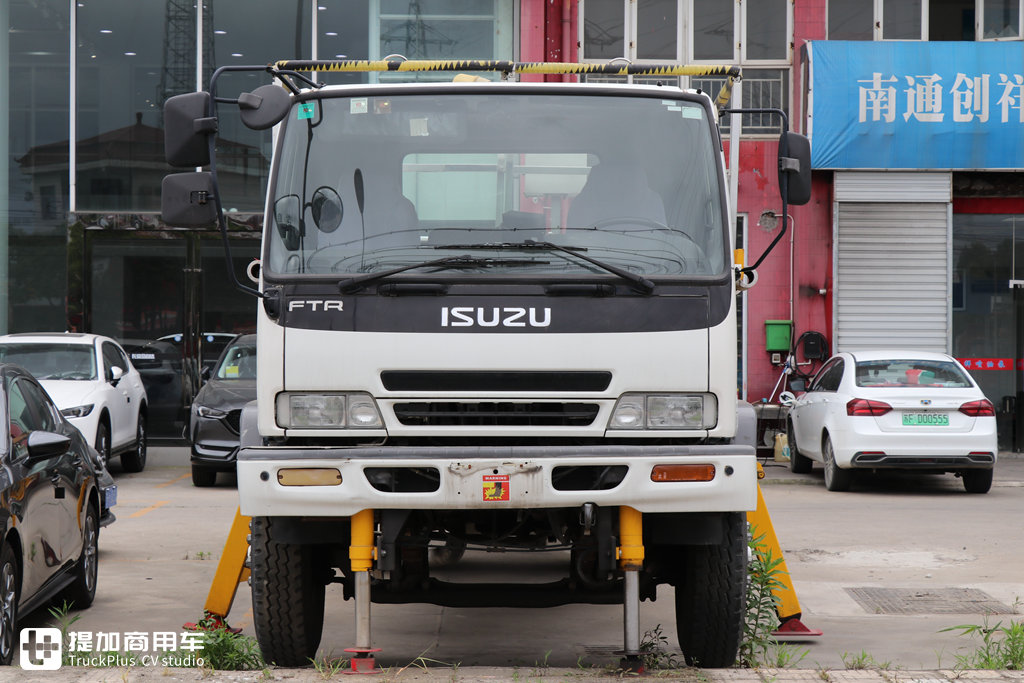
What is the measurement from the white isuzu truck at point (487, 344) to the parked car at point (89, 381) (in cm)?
897

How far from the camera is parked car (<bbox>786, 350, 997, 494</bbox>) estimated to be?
1386cm

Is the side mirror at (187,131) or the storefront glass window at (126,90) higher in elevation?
the storefront glass window at (126,90)

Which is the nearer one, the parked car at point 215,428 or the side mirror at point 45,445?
the side mirror at point 45,445

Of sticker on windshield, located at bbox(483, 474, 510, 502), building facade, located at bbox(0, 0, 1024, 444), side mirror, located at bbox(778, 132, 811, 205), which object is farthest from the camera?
building facade, located at bbox(0, 0, 1024, 444)

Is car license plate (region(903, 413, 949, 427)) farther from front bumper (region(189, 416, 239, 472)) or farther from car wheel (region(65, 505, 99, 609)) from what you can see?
car wheel (region(65, 505, 99, 609))

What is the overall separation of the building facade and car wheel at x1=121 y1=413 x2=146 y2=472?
2.55 meters

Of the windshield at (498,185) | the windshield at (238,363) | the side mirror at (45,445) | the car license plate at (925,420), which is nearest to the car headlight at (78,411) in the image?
the windshield at (238,363)

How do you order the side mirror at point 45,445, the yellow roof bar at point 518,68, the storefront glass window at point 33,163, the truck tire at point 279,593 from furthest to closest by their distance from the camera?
the storefront glass window at point 33,163, the side mirror at point 45,445, the yellow roof bar at point 518,68, the truck tire at point 279,593

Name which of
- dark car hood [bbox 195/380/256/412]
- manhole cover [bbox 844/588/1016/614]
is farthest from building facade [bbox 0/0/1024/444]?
manhole cover [bbox 844/588/1016/614]

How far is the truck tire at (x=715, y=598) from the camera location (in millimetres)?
5852

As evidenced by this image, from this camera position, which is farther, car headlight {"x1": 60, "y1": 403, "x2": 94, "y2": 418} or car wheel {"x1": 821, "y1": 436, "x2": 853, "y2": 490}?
car wheel {"x1": 821, "y1": 436, "x2": 853, "y2": 490}

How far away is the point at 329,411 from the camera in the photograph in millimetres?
5547

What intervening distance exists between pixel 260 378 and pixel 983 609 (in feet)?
17.0

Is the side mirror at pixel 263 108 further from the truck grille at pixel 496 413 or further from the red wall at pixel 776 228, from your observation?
the red wall at pixel 776 228
